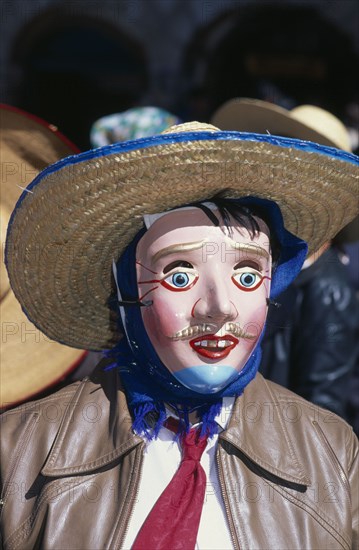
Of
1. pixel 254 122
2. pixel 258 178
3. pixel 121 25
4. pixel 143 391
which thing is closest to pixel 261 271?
pixel 258 178

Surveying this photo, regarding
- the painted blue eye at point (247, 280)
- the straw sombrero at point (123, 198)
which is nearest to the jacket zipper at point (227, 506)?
the painted blue eye at point (247, 280)

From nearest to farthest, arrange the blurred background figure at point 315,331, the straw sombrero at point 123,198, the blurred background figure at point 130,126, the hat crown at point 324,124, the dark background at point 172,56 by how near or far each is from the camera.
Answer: the straw sombrero at point 123,198 < the blurred background figure at point 315,331 < the hat crown at point 324,124 < the blurred background figure at point 130,126 < the dark background at point 172,56

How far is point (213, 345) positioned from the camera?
2.50 metres

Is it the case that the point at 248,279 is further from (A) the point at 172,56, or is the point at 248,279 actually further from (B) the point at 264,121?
(A) the point at 172,56

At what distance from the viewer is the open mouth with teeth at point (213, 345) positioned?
251 centimetres

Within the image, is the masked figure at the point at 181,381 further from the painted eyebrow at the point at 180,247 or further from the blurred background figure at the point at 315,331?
the blurred background figure at the point at 315,331

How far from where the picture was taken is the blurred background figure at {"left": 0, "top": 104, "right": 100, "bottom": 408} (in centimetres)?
308

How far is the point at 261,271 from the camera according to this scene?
2.61 meters

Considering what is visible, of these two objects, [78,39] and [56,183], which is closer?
[56,183]

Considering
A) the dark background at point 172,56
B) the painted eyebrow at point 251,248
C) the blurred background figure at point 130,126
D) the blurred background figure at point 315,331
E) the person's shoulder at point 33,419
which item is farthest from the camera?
the dark background at point 172,56

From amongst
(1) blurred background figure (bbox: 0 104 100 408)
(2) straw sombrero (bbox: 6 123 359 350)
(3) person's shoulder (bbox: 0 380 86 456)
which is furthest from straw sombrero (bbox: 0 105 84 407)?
(3) person's shoulder (bbox: 0 380 86 456)

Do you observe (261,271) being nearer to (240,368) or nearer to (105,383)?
(240,368)

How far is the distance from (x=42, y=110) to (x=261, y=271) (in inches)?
234

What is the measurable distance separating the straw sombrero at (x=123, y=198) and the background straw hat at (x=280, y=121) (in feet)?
4.26
